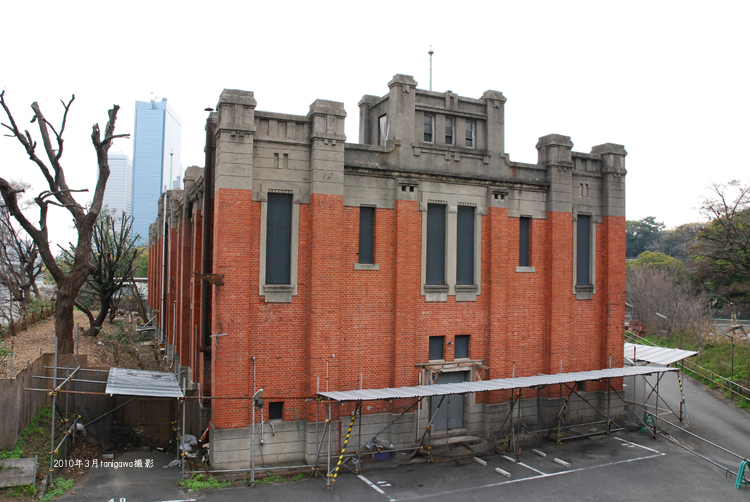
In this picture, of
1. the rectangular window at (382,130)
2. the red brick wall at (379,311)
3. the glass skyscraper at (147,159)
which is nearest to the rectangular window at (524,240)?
the red brick wall at (379,311)

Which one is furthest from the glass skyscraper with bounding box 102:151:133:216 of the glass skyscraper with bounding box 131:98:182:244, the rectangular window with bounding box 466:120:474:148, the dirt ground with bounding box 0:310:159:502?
the rectangular window with bounding box 466:120:474:148

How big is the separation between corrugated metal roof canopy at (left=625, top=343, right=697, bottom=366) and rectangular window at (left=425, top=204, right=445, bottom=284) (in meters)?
10.7

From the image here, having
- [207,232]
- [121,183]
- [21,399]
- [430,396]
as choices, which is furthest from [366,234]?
[121,183]

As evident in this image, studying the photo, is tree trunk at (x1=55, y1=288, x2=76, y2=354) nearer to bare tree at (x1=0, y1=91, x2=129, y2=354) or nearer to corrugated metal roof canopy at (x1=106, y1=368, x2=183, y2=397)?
bare tree at (x1=0, y1=91, x2=129, y2=354)

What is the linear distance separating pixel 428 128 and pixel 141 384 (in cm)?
1293

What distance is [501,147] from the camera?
2014 centimetres

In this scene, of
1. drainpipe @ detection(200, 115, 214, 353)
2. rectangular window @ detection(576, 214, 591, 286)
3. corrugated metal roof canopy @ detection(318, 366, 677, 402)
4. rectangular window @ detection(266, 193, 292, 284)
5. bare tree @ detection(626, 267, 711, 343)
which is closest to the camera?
corrugated metal roof canopy @ detection(318, 366, 677, 402)

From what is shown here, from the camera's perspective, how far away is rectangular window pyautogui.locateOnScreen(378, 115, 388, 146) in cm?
1945

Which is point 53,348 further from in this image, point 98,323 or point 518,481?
point 518,481

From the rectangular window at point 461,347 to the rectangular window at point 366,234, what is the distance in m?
4.48

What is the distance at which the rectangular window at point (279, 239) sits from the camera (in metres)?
16.5

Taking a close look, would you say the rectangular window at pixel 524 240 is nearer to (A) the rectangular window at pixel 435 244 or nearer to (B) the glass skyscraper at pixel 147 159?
(A) the rectangular window at pixel 435 244

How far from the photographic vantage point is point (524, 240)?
20.7 metres

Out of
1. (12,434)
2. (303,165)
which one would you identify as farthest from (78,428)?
(303,165)
